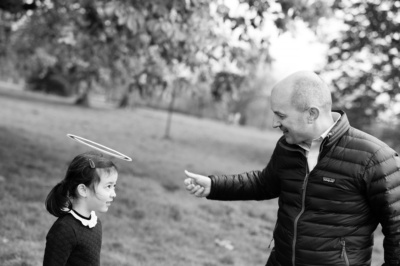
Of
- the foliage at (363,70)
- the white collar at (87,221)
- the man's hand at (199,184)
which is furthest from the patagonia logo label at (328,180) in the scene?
the foliage at (363,70)

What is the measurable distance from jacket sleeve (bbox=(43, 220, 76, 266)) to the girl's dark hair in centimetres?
14

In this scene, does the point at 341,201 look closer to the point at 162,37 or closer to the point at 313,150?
the point at 313,150

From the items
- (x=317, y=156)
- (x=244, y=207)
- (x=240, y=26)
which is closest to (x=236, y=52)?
(x=240, y=26)

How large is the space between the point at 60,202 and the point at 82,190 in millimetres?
142

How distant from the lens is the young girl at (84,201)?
257cm

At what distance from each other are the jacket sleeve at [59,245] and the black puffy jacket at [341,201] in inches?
49.9

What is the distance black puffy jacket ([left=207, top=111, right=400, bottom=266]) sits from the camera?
248 centimetres

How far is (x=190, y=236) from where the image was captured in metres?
6.02

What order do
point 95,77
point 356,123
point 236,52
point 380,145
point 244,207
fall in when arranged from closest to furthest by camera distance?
point 380,145 < point 236,52 < point 244,207 < point 95,77 < point 356,123

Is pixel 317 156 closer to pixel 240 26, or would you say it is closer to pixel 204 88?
pixel 240 26

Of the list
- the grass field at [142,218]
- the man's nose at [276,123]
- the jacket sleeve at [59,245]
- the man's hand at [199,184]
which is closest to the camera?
the jacket sleeve at [59,245]

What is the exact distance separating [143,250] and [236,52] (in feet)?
12.2

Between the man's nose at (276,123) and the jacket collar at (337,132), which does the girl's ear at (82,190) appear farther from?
the jacket collar at (337,132)

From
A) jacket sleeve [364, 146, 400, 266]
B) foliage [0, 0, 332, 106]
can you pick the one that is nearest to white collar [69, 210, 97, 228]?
jacket sleeve [364, 146, 400, 266]
